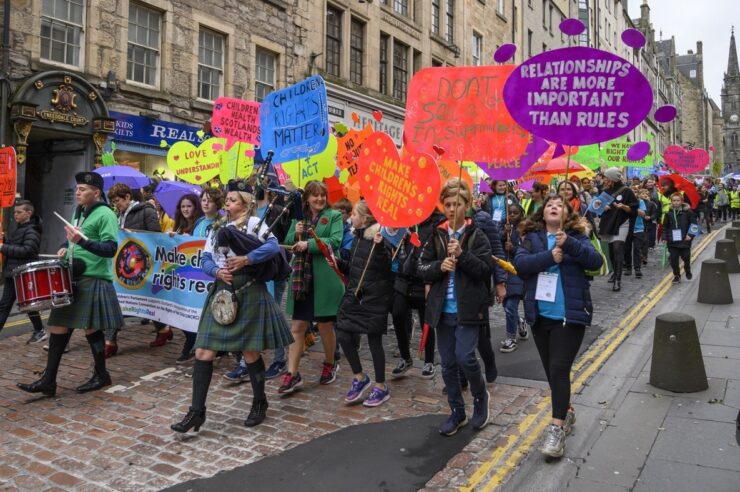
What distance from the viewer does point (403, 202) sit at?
4.60 meters

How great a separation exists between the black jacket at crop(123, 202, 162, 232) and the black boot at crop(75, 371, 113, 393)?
2.26m

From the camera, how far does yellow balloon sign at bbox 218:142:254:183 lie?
839cm

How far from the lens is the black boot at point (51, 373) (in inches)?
205

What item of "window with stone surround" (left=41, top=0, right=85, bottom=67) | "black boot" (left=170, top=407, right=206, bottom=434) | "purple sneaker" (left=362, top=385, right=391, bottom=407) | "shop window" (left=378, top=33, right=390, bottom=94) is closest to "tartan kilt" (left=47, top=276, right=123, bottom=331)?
"black boot" (left=170, top=407, right=206, bottom=434)

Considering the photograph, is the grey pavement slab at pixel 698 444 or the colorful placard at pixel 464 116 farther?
the colorful placard at pixel 464 116

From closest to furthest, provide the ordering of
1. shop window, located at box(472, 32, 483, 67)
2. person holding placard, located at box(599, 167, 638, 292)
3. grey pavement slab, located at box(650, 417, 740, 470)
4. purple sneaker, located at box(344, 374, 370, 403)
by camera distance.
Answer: grey pavement slab, located at box(650, 417, 740, 470), purple sneaker, located at box(344, 374, 370, 403), person holding placard, located at box(599, 167, 638, 292), shop window, located at box(472, 32, 483, 67)

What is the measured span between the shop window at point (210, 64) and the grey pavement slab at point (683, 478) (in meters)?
14.7

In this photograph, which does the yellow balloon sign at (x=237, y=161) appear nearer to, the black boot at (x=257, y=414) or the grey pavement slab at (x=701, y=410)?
the black boot at (x=257, y=414)

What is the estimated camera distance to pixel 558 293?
409 cm

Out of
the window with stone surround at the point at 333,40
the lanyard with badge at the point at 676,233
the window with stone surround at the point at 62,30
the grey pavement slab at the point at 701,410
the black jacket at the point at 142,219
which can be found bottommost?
the grey pavement slab at the point at 701,410

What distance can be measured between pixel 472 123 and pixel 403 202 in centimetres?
134

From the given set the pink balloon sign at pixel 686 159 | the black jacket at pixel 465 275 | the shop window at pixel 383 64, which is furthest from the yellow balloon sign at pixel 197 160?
the shop window at pixel 383 64

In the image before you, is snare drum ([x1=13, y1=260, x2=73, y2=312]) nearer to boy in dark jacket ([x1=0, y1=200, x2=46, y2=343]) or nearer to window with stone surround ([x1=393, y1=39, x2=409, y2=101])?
boy in dark jacket ([x1=0, y1=200, x2=46, y2=343])

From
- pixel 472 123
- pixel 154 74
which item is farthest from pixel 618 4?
pixel 472 123
